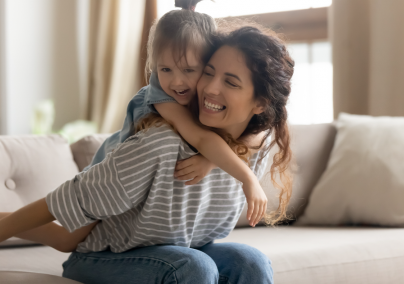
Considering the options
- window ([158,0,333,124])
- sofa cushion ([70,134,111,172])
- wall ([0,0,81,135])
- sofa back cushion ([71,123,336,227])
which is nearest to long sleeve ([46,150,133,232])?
sofa cushion ([70,134,111,172])

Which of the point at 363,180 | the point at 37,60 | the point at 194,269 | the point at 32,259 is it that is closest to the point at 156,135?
the point at 194,269

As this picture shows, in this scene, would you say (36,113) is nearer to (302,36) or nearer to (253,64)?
(302,36)

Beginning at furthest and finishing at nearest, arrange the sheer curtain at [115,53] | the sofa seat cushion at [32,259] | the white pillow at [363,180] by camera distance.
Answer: the sheer curtain at [115,53], the white pillow at [363,180], the sofa seat cushion at [32,259]

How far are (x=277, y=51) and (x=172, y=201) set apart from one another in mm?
421

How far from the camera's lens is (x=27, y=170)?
62.0 inches

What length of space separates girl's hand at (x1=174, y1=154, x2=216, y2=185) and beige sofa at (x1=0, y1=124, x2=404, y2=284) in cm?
44

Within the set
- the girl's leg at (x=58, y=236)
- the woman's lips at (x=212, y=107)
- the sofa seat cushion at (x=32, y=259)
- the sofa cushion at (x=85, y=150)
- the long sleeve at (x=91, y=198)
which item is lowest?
the sofa seat cushion at (x=32, y=259)

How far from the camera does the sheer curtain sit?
11.6 feet

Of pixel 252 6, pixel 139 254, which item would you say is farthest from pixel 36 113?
pixel 139 254

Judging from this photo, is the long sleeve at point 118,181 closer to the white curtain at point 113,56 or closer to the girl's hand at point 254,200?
the girl's hand at point 254,200

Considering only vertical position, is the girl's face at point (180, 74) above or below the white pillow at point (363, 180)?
above

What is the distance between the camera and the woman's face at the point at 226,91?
3.38ft

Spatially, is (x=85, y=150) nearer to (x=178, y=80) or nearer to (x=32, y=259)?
(x=32, y=259)

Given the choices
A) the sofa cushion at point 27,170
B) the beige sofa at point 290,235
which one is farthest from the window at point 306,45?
the sofa cushion at point 27,170
